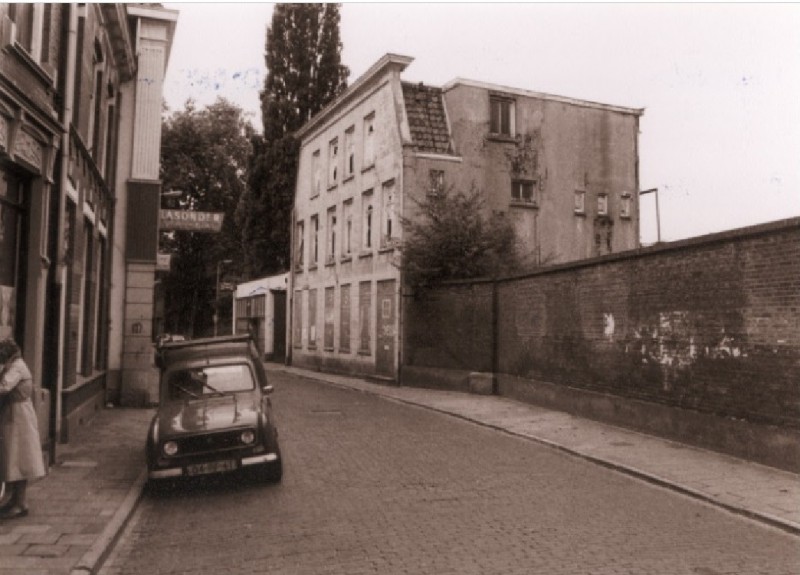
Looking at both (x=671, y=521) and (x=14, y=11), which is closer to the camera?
(x=671, y=521)

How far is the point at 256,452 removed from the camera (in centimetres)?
947

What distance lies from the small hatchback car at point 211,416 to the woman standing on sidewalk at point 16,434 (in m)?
1.75

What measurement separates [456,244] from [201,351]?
11965 millimetres

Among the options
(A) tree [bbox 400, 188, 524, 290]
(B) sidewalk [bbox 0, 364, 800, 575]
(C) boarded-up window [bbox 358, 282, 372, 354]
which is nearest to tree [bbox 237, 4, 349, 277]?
(C) boarded-up window [bbox 358, 282, 372, 354]

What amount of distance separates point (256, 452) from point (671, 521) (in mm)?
4788

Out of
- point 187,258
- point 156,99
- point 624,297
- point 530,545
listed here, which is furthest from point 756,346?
point 187,258

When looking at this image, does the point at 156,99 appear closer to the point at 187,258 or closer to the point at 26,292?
the point at 26,292

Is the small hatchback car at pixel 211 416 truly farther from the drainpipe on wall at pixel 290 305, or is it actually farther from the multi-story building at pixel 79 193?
the drainpipe on wall at pixel 290 305

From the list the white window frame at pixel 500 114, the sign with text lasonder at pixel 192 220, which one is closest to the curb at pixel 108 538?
the sign with text lasonder at pixel 192 220

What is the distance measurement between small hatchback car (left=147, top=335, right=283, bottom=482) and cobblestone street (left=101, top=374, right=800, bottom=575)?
381mm

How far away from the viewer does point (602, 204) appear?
28.1 metres

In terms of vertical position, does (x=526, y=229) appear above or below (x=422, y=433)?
above

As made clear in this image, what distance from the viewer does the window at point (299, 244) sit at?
35.4 metres

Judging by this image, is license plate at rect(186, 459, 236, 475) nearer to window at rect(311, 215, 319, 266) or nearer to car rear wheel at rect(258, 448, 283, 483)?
car rear wheel at rect(258, 448, 283, 483)
